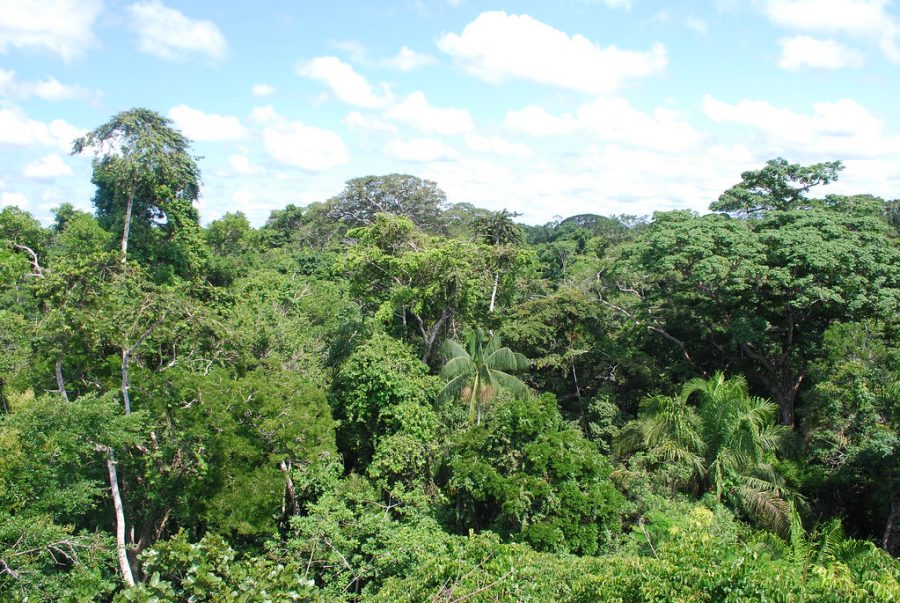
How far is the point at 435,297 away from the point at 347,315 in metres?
4.28

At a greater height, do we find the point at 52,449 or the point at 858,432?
the point at 858,432

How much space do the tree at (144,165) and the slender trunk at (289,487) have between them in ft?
29.6

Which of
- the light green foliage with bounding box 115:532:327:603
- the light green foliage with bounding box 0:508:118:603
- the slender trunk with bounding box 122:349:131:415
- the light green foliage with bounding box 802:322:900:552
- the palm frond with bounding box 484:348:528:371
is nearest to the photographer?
the light green foliage with bounding box 115:532:327:603

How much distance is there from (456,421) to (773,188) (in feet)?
39.9

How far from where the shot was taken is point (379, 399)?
15.4 metres

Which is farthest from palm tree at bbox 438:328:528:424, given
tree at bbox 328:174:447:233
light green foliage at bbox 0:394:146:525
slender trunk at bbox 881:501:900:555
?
tree at bbox 328:174:447:233

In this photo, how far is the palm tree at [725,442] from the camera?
1188cm

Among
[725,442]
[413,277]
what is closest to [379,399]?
[413,277]

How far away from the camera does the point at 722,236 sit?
15773mm

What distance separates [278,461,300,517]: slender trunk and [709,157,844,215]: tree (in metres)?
14.9

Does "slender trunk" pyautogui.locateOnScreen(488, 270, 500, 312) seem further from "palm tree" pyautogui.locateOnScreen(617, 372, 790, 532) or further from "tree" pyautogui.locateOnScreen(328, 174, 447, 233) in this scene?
"tree" pyautogui.locateOnScreen(328, 174, 447, 233)

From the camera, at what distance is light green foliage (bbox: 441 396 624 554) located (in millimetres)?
11164

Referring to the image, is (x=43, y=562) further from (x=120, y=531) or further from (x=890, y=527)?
(x=890, y=527)

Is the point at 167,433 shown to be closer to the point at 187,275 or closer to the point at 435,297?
the point at 435,297
